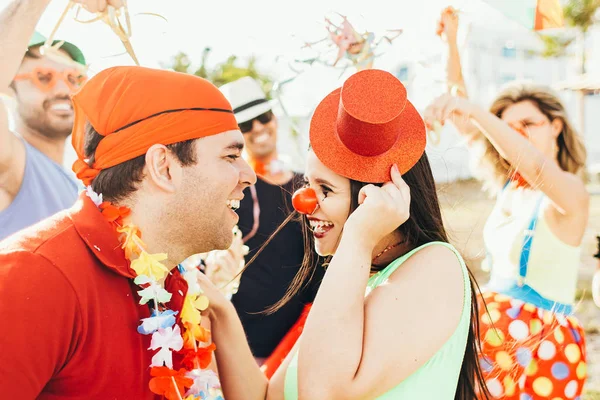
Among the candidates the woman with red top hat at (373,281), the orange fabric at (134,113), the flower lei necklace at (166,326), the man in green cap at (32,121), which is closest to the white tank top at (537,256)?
the woman with red top hat at (373,281)

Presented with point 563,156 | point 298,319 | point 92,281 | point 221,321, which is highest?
point 92,281

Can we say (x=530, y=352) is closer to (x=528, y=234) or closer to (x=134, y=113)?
(x=528, y=234)

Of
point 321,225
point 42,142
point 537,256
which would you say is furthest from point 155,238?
point 537,256

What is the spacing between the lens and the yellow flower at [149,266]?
188 cm

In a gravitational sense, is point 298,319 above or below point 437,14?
below

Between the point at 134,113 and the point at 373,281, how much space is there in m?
0.93

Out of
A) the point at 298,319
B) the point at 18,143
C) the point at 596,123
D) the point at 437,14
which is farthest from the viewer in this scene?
the point at 596,123

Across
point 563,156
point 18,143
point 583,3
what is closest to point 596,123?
point 583,3

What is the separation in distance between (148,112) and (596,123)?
29.7m

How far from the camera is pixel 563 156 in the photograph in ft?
13.1

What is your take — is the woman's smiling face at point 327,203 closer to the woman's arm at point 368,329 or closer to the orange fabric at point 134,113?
the woman's arm at point 368,329

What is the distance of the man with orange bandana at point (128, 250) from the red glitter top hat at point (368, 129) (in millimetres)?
376

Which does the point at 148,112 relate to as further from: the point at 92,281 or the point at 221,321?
the point at 221,321

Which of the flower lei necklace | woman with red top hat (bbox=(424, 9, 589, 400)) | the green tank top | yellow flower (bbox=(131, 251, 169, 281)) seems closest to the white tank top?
woman with red top hat (bbox=(424, 9, 589, 400))
